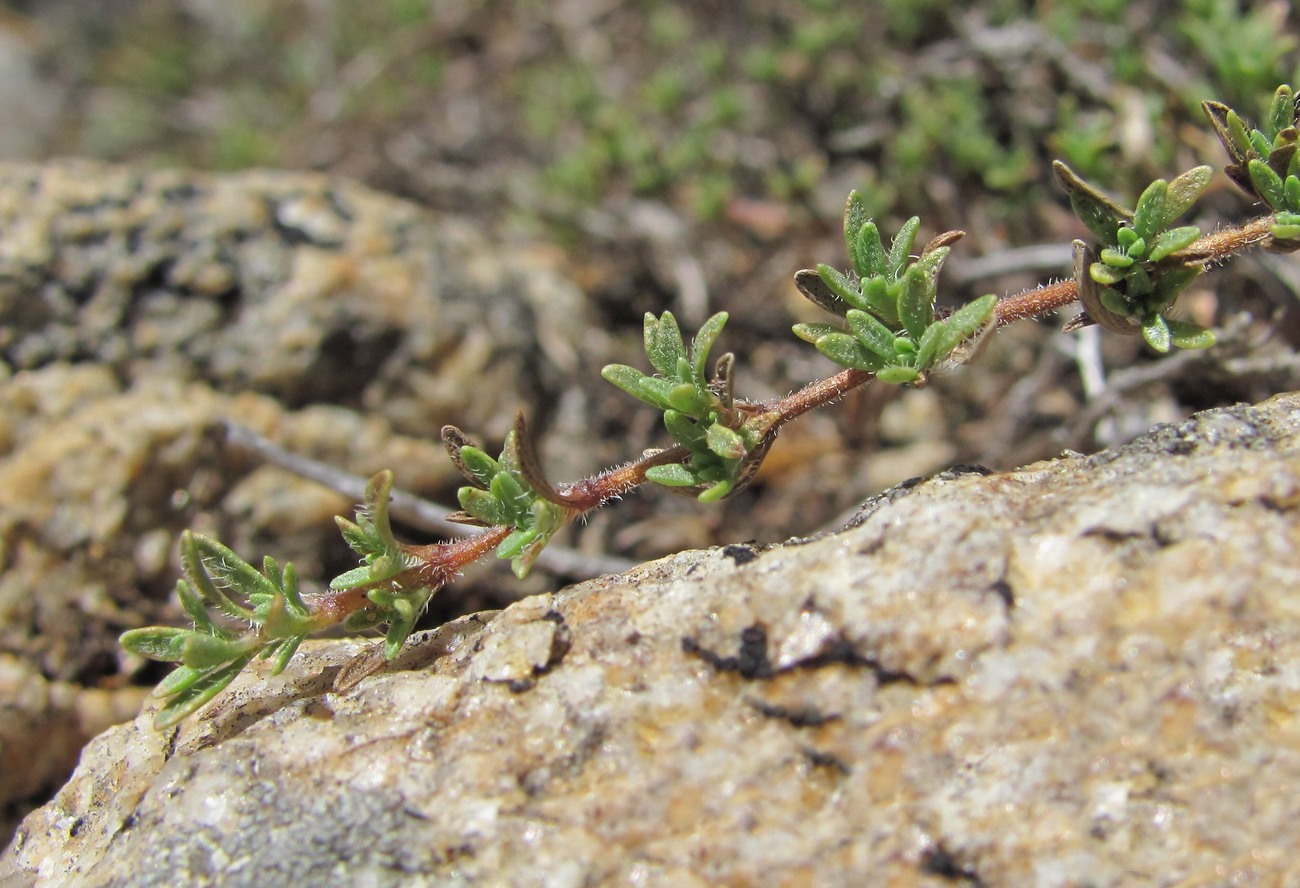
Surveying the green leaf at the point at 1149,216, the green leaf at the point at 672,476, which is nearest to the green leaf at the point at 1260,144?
the green leaf at the point at 1149,216

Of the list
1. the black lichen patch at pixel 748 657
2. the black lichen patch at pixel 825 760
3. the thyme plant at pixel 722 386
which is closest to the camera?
the black lichen patch at pixel 825 760

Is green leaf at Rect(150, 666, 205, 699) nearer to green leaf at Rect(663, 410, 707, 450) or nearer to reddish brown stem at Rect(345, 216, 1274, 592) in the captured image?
reddish brown stem at Rect(345, 216, 1274, 592)

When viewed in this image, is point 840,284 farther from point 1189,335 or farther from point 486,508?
point 486,508

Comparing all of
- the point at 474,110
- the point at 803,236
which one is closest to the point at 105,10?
the point at 474,110

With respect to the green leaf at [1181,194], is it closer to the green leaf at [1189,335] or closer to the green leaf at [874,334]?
the green leaf at [1189,335]

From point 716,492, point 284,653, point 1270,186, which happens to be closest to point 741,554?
point 716,492

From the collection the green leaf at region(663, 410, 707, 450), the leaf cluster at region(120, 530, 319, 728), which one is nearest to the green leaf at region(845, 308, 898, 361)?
the green leaf at region(663, 410, 707, 450)
